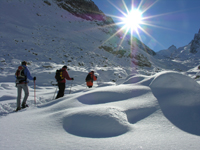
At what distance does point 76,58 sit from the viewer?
1426 centimetres

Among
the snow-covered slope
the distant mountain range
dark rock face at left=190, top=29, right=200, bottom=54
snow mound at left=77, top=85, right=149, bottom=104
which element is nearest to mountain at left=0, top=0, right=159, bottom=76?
the distant mountain range

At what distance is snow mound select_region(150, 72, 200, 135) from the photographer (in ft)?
6.29

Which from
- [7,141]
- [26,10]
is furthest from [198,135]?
[26,10]

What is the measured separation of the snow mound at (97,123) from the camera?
5.73 feet

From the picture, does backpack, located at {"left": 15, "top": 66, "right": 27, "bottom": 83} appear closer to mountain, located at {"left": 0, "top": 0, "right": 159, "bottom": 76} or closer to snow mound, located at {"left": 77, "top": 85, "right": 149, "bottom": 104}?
snow mound, located at {"left": 77, "top": 85, "right": 149, "bottom": 104}

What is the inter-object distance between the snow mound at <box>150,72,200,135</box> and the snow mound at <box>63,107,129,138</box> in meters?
0.94

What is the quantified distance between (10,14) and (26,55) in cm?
1160

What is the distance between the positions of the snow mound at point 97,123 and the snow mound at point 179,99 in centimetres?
94

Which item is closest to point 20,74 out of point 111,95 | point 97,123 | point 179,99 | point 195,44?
point 111,95

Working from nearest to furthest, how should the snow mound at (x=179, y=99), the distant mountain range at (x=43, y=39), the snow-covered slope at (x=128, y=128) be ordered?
the snow-covered slope at (x=128, y=128), the snow mound at (x=179, y=99), the distant mountain range at (x=43, y=39)

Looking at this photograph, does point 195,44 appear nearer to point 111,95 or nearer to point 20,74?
point 111,95

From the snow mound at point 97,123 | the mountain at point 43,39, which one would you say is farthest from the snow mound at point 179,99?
the mountain at point 43,39

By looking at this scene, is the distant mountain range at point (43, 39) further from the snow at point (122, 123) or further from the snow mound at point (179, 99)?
the snow mound at point (179, 99)

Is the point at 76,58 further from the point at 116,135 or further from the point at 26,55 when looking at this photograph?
the point at 116,135
